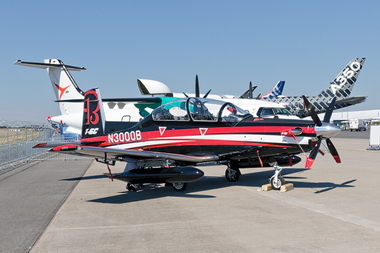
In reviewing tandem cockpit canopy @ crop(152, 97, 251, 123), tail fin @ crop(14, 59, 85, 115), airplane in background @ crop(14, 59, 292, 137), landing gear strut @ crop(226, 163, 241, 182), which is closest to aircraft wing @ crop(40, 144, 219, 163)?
tandem cockpit canopy @ crop(152, 97, 251, 123)

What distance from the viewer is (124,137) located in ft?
33.6

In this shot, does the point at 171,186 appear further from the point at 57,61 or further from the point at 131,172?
the point at 57,61

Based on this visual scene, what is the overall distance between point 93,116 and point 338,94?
2539cm

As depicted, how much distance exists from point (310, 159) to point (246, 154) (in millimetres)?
1627

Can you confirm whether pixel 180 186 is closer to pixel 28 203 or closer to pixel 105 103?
pixel 28 203

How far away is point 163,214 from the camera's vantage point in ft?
21.9

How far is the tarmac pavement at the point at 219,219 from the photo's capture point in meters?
4.70

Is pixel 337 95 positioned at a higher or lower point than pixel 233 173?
higher

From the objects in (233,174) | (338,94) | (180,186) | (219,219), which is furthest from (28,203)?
(338,94)

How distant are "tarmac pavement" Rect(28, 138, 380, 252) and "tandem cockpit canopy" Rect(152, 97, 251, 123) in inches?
79.1

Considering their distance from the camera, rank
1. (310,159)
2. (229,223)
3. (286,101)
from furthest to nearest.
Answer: (286,101) → (310,159) → (229,223)

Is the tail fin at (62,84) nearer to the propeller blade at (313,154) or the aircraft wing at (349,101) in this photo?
the propeller blade at (313,154)

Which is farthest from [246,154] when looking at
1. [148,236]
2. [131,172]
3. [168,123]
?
[148,236]

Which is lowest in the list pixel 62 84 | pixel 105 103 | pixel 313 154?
pixel 313 154
